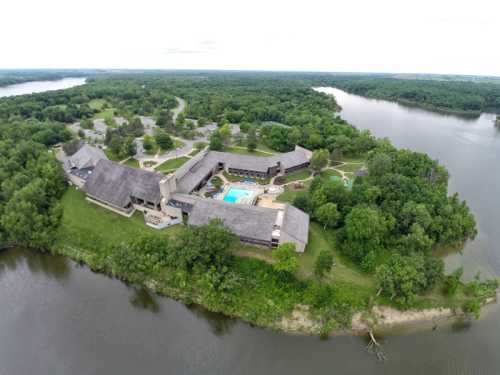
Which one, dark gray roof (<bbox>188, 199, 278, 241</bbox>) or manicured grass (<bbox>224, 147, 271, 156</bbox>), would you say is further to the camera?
manicured grass (<bbox>224, 147, 271, 156</bbox>)

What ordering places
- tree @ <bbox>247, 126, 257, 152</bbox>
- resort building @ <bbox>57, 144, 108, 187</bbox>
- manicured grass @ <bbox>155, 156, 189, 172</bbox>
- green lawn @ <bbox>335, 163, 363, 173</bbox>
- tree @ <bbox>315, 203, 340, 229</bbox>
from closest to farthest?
1. tree @ <bbox>315, 203, 340, 229</bbox>
2. resort building @ <bbox>57, 144, 108, 187</bbox>
3. manicured grass @ <bbox>155, 156, 189, 172</bbox>
4. green lawn @ <bbox>335, 163, 363, 173</bbox>
5. tree @ <bbox>247, 126, 257, 152</bbox>

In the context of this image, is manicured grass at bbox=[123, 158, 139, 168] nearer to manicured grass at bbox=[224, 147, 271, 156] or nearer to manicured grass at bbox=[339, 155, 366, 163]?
manicured grass at bbox=[224, 147, 271, 156]

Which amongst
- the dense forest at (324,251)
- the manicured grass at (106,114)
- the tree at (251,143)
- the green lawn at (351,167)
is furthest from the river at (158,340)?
the manicured grass at (106,114)

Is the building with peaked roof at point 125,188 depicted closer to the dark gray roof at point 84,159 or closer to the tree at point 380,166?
the dark gray roof at point 84,159

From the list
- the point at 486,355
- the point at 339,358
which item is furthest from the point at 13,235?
the point at 486,355

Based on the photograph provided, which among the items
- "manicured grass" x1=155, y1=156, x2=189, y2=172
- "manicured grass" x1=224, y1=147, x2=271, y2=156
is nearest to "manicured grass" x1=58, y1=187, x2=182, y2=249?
"manicured grass" x1=155, y1=156, x2=189, y2=172

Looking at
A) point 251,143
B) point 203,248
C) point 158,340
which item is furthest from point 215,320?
point 251,143

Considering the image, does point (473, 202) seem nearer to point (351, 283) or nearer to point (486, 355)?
point (486, 355)
